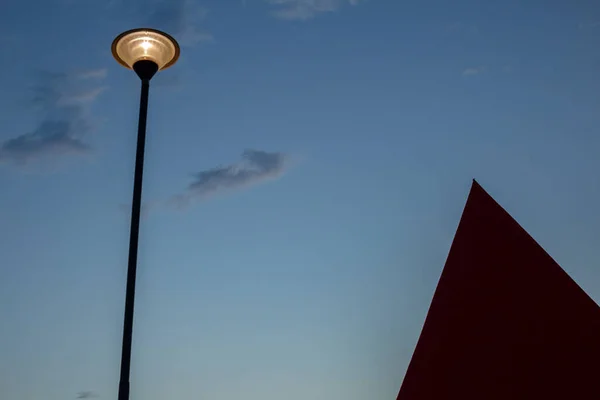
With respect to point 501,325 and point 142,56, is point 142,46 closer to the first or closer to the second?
point 142,56

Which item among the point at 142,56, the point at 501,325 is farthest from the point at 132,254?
the point at 501,325

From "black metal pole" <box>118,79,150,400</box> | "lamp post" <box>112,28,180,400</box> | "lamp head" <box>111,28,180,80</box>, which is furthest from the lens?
"lamp head" <box>111,28,180,80</box>

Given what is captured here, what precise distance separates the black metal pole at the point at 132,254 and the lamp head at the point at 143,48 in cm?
21

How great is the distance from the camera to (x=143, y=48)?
6273mm

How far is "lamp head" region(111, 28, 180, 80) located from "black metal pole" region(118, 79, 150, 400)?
0.70ft

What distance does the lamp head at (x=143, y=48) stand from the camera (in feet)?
20.4

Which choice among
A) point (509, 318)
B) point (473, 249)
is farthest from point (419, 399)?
point (473, 249)

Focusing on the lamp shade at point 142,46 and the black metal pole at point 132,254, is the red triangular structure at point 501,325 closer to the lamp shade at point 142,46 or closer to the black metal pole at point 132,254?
the black metal pole at point 132,254

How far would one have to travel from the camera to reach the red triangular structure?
8820 mm

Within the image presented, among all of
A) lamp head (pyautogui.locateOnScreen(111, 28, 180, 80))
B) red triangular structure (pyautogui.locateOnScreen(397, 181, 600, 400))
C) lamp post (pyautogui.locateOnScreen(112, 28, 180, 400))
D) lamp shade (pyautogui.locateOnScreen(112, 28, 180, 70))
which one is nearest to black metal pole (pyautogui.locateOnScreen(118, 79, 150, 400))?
lamp post (pyautogui.locateOnScreen(112, 28, 180, 400))

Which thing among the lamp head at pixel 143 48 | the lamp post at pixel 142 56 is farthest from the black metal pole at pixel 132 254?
the lamp head at pixel 143 48

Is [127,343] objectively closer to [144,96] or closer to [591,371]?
[144,96]

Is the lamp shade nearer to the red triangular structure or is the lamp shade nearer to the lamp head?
the lamp head

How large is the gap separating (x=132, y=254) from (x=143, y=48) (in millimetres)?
2238
